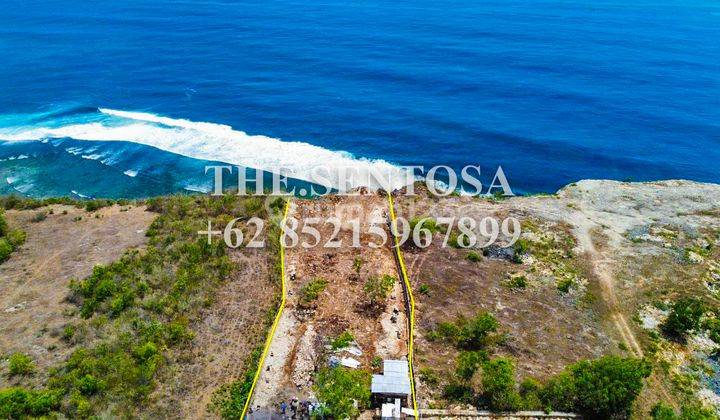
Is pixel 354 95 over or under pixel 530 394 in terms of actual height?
over

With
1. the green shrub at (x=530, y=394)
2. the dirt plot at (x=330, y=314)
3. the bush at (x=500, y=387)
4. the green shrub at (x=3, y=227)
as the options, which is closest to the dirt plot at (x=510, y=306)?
the green shrub at (x=530, y=394)

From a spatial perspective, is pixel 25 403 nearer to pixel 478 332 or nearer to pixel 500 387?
pixel 500 387

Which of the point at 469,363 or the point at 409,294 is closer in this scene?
the point at 469,363

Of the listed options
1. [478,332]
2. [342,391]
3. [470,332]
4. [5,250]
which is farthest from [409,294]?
[5,250]

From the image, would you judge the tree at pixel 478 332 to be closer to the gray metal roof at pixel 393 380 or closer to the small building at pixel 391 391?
the gray metal roof at pixel 393 380

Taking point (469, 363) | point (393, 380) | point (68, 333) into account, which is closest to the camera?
point (393, 380)

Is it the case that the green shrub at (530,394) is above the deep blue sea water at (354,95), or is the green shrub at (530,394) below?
below
